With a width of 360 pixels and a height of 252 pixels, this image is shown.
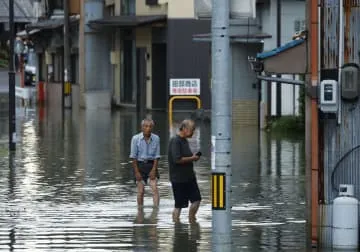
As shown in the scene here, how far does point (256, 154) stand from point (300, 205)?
9457 mm

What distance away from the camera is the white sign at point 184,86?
46.4m

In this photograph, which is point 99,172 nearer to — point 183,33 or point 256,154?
point 256,154

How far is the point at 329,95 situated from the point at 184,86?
3315cm

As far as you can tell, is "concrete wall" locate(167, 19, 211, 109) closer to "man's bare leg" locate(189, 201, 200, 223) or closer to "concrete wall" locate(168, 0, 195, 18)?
"concrete wall" locate(168, 0, 195, 18)

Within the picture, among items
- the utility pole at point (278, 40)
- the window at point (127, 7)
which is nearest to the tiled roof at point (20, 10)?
the window at point (127, 7)

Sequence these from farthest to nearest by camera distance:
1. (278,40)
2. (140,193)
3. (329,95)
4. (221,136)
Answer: (278,40)
(140,193)
(329,95)
(221,136)

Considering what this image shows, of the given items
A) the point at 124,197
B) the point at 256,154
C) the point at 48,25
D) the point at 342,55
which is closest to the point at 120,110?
the point at 48,25

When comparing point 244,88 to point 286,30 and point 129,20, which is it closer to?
point 286,30

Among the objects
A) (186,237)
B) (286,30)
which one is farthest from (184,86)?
(186,237)

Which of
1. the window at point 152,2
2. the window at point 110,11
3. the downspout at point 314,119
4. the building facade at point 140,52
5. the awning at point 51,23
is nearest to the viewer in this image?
the downspout at point 314,119

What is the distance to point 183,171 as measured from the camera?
55.9 ft

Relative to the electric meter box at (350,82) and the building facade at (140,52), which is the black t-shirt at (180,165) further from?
the building facade at (140,52)

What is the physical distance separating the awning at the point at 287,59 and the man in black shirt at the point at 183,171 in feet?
8.28

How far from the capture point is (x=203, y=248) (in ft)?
47.9
